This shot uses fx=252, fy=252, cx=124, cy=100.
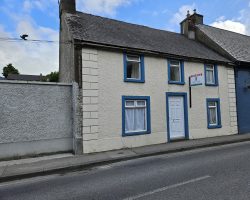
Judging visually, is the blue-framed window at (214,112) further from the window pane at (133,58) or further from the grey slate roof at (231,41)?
the window pane at (133,58)

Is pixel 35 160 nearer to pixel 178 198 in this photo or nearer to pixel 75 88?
pixel 75 88

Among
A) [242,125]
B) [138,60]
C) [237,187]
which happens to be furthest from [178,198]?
[242,125]

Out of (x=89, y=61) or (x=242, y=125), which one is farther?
(x=242, y=125)

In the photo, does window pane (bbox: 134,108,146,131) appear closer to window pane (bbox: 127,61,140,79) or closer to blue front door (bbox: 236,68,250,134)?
window pane (bbox: 127,61,140,79)

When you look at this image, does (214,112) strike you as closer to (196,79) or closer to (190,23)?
(196,79)

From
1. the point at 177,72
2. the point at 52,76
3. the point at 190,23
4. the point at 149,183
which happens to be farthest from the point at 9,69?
Answer: the point at 149,183

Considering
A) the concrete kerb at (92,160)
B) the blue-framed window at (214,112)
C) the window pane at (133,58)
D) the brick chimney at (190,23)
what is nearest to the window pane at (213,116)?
the blue-framed window at (214,112)

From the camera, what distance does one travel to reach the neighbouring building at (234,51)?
17.2 m

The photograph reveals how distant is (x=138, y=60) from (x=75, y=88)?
393cm

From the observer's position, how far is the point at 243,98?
689 inches

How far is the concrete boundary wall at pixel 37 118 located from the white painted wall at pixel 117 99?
2.35ft

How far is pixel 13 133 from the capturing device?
1041 centimetres

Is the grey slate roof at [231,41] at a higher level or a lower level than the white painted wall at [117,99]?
higher

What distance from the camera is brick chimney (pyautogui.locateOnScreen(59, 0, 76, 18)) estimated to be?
1474 cm
